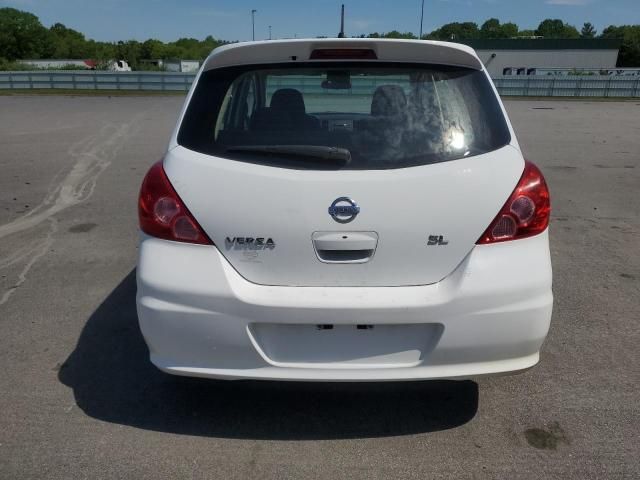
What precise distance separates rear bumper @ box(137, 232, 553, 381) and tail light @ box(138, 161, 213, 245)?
0.05 metres

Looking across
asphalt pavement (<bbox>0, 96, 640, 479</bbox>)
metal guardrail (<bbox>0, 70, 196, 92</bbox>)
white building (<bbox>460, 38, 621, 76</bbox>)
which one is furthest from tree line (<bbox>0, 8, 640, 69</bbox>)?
asphalt pavement (<bbox>0, 96, 640, 479</bbox>)

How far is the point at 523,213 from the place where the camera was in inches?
101

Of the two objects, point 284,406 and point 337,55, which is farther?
point 284,406

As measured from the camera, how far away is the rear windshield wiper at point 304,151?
251 cm

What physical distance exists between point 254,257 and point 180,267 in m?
0.32

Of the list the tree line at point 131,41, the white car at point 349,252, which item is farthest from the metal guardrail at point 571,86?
the tree line at point 131,41

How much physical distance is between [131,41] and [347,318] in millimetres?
150951

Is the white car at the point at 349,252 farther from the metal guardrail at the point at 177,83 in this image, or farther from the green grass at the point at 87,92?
the metal guardrail at the point at 177,83

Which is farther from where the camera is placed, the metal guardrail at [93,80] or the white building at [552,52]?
the white building at [552,52]

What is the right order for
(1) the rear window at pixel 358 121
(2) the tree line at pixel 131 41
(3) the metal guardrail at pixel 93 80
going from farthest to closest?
(2) the tree line at pixel 131 41, (3) the metal guardrail at pixel 93 80, (1) the rear window at pixel 358 121

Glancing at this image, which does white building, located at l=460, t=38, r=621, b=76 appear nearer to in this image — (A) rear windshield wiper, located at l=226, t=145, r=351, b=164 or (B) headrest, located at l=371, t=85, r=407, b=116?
(B) headrest, located at l=371, t=85, r=407, b=116

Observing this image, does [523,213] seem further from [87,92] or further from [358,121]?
[87,92]

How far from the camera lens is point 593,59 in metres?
69.7

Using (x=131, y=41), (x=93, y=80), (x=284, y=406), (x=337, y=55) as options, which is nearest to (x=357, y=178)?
(x=337, y=55)
